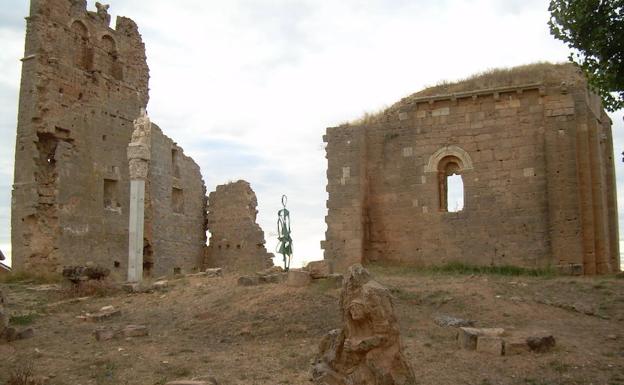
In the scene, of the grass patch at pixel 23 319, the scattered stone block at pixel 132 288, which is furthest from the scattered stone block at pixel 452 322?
the scattered stone block at pixel 132 288

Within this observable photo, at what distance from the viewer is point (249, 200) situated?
26234 mm

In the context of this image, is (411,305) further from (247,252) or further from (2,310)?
(247,252)

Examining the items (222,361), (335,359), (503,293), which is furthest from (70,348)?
(503,293)

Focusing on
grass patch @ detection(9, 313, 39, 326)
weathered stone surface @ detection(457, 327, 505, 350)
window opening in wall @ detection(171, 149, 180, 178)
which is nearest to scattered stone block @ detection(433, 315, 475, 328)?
weathered stone surface @ detection(457, 327, 505, 350)

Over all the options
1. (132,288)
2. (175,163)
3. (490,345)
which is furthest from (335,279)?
(175,163)

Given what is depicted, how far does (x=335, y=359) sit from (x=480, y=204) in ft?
34.4

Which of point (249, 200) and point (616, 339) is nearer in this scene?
point (616, 339)

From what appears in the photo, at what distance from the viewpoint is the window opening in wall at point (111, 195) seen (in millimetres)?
23203

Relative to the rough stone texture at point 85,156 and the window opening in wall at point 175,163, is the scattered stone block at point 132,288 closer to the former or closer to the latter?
the rough stone texture at point 85,156

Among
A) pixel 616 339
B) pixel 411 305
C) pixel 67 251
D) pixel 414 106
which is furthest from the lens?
pixel 67 251

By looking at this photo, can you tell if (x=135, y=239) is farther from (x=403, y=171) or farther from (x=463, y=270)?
(x=463, y=270)

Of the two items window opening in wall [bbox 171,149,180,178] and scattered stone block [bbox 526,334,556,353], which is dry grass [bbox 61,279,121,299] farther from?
Result: window opening in wall [bbox 171,149,180,178]

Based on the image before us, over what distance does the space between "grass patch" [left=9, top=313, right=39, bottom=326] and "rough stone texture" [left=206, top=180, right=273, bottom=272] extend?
13.3 meters

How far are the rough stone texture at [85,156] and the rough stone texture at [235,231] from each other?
36.4 inches
